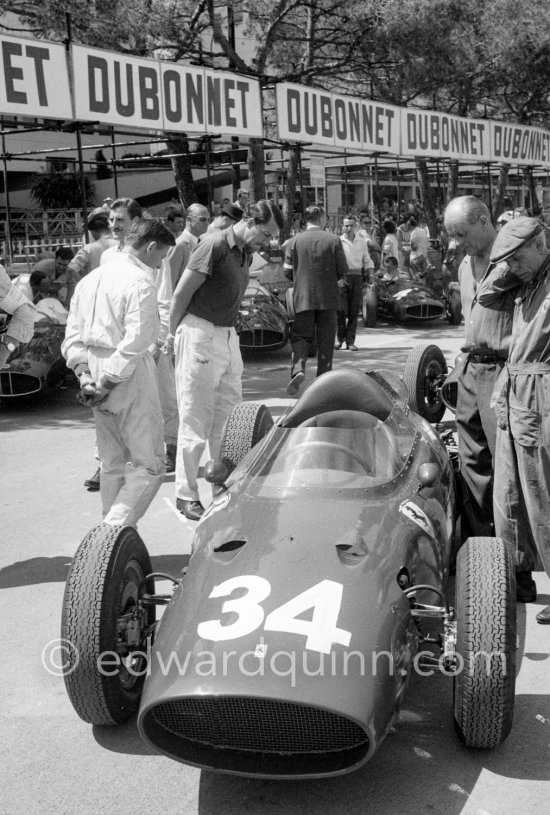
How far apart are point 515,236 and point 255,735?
253cm

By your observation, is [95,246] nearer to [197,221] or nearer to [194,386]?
[197,221]

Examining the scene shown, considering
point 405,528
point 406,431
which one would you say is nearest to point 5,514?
point 406,431

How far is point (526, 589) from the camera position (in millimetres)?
4641

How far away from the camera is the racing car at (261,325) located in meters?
12.0

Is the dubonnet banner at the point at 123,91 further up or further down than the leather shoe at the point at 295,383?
further up

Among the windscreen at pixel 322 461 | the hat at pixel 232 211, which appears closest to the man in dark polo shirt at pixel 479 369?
the windscreen at pixel 322 461

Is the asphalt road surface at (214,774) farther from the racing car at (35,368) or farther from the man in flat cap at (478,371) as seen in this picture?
the racing car at (35,368)

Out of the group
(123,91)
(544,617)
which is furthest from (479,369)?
(123,91)

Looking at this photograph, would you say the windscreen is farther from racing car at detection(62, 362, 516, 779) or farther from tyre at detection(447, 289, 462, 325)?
tyre at detection(447, 289, 462, 325)

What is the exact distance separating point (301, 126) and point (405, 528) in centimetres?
1152

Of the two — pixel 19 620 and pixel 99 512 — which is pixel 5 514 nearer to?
pixel 99 512

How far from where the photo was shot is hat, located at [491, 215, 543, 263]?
425 centimetres

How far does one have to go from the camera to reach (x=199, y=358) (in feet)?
19.1

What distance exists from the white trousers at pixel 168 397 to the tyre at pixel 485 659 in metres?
4.24
